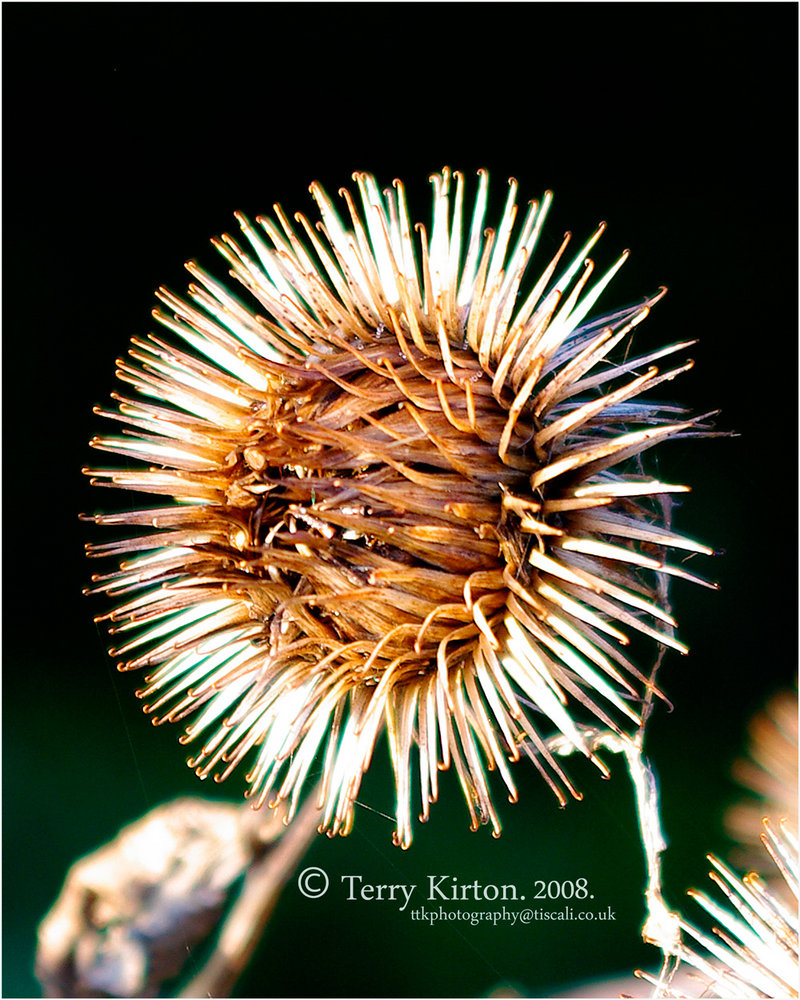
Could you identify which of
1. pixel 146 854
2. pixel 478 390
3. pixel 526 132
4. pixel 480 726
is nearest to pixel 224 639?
pixel 480 726

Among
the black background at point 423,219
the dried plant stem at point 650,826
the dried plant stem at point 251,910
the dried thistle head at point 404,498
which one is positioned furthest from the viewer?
the dried plant stem at point 251,910

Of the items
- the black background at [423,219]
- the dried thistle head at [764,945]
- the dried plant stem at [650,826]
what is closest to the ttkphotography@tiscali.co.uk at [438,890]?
the black background at [423,219]

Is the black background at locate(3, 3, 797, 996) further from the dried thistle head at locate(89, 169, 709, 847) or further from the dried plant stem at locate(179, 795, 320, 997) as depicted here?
the dried thistle head at locate(89, 169, 709, 847)

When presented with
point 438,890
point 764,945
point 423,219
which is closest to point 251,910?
point 438,890

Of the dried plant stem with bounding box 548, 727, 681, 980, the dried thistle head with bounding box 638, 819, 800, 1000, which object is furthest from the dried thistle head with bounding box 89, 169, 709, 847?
the dried thistle head with bounding box 638, 819, 800, 1000

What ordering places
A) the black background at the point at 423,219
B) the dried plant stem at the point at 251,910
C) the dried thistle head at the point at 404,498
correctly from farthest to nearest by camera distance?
the dried plant stem at the point at 251,910
the black background at the point at 423,219
the dried thistle head at the point at 404,498

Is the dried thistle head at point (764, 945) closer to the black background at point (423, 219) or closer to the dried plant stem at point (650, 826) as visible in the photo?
the dried plant stem at point (650, 826)

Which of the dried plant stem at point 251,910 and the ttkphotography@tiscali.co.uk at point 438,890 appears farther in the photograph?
the dried plant stem at point 251,910

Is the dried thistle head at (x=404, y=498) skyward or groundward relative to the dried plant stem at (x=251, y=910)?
skyward
